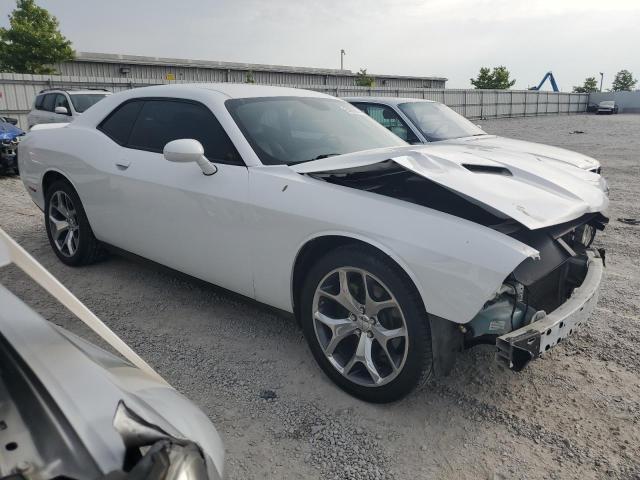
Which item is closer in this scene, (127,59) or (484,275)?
(484,275)

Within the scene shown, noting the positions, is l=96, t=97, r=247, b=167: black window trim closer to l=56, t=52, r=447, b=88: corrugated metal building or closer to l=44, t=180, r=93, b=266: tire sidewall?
l=44, t=180, r=93, b=266: tire sidewall

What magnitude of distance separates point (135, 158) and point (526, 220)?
2.77 metres

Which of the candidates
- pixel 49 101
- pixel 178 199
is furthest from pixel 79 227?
pixel 49 101

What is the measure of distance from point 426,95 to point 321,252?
2931cm

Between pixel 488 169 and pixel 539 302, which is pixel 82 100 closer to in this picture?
pixel 488 169

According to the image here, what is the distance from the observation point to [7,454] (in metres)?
1.17

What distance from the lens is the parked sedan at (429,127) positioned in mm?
6732

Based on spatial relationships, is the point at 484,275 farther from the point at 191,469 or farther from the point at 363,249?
the point at 191,469

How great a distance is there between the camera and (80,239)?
14.6 feet

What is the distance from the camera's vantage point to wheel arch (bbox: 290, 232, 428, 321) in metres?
2.43

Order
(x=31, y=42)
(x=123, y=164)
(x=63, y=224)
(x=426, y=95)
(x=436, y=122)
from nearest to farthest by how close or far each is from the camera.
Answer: (x=123, y=164)
(x=63, y=224)
(x=436, y=122)
(x=31, y=42)
(x=426, y=95)

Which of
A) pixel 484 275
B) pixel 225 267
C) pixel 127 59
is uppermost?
pixel 127 59

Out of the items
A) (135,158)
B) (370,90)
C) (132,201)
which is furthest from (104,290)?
(370,90)

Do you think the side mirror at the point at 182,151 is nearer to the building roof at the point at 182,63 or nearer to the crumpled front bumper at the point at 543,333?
the crumpled front bumper at the point at 543,333
